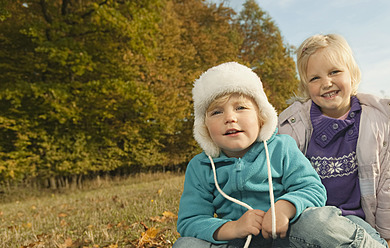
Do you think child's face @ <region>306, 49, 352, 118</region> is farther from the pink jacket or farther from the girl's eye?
the girl's eye

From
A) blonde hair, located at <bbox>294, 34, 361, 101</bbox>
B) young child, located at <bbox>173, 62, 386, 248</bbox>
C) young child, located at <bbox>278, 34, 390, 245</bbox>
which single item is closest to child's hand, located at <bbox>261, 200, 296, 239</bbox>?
young child, located at <bbox>173, 62, 386, 248</bbox>

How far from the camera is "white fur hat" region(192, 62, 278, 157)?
1968 mm

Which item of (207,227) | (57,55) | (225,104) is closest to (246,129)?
(225,104)

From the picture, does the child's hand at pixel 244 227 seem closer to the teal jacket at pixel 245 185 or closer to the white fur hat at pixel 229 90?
the teal jacket at pixel 245 185

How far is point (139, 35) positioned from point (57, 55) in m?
2.85

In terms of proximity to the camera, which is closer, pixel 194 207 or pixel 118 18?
pixel 194 207

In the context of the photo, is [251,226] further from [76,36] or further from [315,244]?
[76,36]

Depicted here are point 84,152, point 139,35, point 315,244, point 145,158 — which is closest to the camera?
point 315,244

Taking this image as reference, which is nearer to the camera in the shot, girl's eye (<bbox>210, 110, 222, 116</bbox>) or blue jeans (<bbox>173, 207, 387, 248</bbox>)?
blue jeans (<bbox>173, 207, 387, 248</bbox>)

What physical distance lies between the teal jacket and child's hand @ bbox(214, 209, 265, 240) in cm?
5

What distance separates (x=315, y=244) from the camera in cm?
164

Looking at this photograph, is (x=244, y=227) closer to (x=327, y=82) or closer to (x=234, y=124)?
(x=234, y=124)

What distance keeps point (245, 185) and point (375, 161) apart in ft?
4.11

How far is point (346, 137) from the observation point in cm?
257
